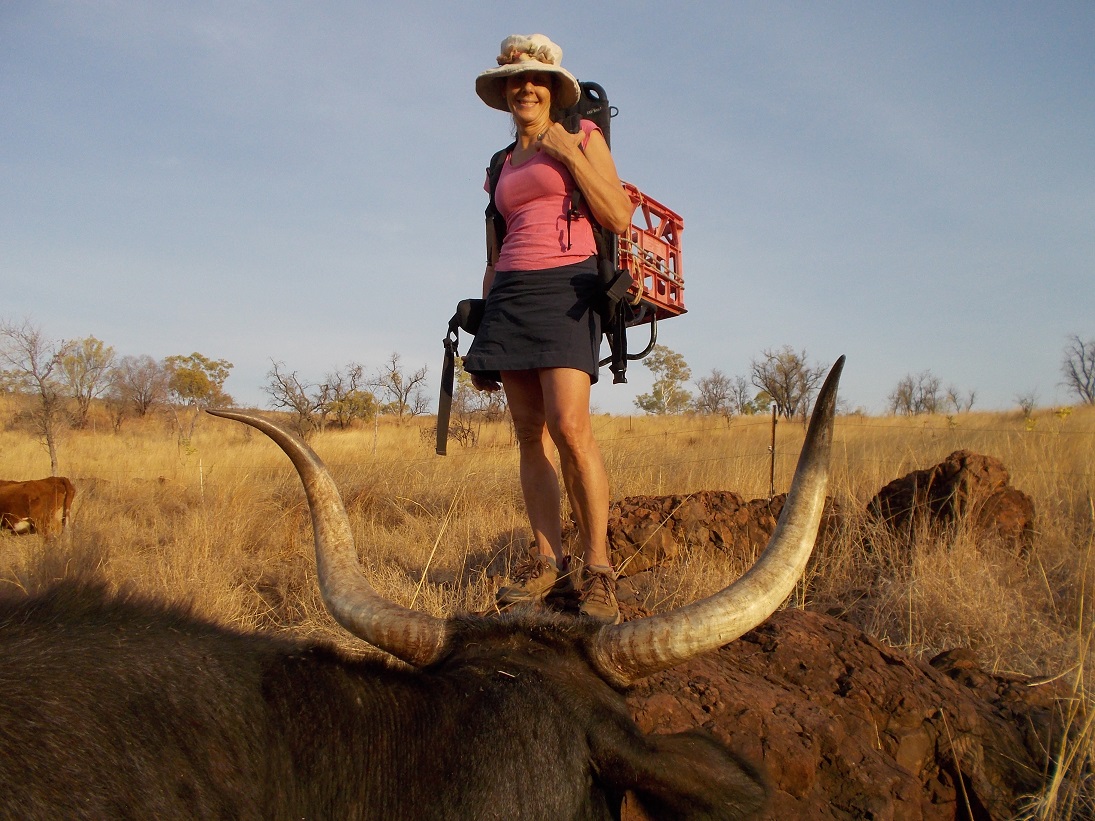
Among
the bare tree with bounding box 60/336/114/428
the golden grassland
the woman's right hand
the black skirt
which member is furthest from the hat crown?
the bare tree with bounding box 60/336/114/428

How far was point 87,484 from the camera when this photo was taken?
33.3ft

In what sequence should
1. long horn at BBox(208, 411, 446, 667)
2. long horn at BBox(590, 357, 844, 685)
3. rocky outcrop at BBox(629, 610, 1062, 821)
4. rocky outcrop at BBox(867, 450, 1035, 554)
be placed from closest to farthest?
long horn at BBox(590, 357, 844, 685) → long horn at BBox(208, 411, 446, 667) → rocky outcrop at BBox(629, 610, 1062, 821) → rocky outcrop at BBox(867, 450, 1035, 554)

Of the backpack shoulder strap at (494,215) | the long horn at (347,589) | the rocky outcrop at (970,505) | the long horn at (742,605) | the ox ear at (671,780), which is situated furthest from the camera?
the rocky outcrop at (970,505)

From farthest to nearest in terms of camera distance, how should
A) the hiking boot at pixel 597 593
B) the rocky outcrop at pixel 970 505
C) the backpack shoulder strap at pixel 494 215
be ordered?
the rocky outcrop at pixel 970 505 < the backpack shoulder strap at pixel 494 215 < the hiking boot at pixel 597 593

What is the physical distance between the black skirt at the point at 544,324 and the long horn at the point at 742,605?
159cm

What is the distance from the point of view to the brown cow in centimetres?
777

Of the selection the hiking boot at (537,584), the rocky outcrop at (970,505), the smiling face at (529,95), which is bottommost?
the hiking boot at (537,584)

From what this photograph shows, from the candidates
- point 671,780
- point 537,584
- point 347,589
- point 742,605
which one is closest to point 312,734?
point 347,589

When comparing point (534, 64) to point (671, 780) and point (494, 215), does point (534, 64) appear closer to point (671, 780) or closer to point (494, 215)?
point (494, 215)

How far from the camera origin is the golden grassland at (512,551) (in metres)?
3.94

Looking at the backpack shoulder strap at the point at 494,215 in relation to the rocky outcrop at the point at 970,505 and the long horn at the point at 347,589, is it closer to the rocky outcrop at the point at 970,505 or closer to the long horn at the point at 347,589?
the long horn at the point at 347,589

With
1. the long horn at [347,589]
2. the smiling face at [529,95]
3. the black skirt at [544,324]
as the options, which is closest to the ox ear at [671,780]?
the long horn at [347,589]

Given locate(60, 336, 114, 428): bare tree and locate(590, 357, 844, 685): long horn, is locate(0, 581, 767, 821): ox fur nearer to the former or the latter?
locate(590, 357, 844, 685): long horn

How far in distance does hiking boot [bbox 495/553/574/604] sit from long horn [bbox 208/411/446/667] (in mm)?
1248
